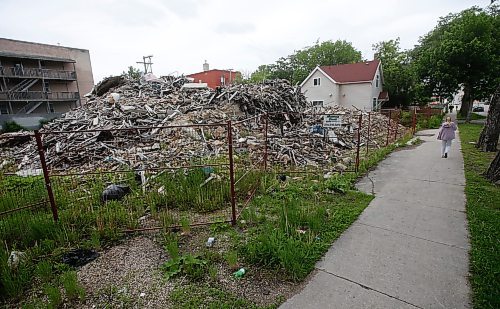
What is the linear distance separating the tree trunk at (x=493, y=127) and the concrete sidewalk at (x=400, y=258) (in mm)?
5710

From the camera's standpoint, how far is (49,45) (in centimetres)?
3114

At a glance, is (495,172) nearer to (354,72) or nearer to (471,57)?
(471,57)

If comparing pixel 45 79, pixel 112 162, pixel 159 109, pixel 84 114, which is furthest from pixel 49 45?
pixel 112 162

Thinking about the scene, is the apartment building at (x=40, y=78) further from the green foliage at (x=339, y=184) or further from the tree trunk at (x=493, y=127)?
the tree trunk at (x=493, y=127)

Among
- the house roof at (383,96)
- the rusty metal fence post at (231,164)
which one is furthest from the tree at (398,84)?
the rusty metal fence post at (231,164)

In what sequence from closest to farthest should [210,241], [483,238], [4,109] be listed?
[483,238]
[210,241]
[4,109]

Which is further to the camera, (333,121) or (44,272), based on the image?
(333,121)

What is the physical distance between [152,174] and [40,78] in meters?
31.8

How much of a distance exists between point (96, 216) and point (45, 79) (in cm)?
3432

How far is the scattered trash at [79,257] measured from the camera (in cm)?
374

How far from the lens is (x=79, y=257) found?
386cm

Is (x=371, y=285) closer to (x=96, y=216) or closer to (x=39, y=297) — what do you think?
(x=39, y=297)

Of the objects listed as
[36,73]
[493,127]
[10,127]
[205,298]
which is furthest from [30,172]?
[36,73]

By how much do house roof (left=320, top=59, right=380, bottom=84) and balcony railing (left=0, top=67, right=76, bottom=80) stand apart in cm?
3171
